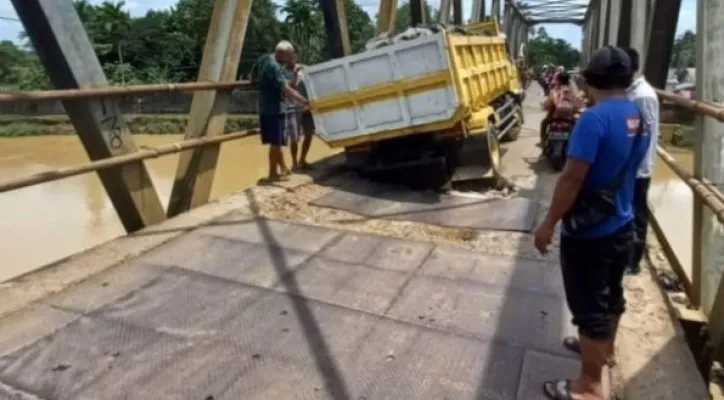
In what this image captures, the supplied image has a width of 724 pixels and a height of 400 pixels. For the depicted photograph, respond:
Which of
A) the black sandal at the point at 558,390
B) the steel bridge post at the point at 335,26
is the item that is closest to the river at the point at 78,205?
the steel bridge post at the point at 335,26

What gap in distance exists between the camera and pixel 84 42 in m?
3.99

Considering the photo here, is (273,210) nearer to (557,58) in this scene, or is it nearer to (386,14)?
(386,14)

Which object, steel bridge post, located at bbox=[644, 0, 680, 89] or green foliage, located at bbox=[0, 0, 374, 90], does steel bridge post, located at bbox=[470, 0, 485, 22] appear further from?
green foliage, located at bbox=[0, 0, 374, 90]

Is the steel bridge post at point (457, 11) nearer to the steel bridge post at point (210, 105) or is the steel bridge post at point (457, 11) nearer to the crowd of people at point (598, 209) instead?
the steel bridge post at point (210, 105)

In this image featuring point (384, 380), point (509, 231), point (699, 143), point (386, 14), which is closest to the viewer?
point (384, 380)

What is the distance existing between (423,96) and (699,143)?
291 cm

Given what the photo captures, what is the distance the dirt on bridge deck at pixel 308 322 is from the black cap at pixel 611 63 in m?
1.33

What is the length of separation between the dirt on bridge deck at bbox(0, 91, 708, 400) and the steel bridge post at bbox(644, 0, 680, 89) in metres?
1.86

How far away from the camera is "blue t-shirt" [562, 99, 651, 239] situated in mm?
2172

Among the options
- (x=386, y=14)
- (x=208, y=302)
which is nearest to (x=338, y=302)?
(x=208, y=302)

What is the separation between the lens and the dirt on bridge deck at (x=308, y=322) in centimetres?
247

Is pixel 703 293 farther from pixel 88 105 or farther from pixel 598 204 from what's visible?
pixel 88 105

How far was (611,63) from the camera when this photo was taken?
225 cm

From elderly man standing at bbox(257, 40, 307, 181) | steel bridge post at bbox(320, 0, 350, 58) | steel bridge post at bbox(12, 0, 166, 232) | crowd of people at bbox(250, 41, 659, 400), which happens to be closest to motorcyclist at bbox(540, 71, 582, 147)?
steel bridge post at bbox(320, 0, 350, 58)
